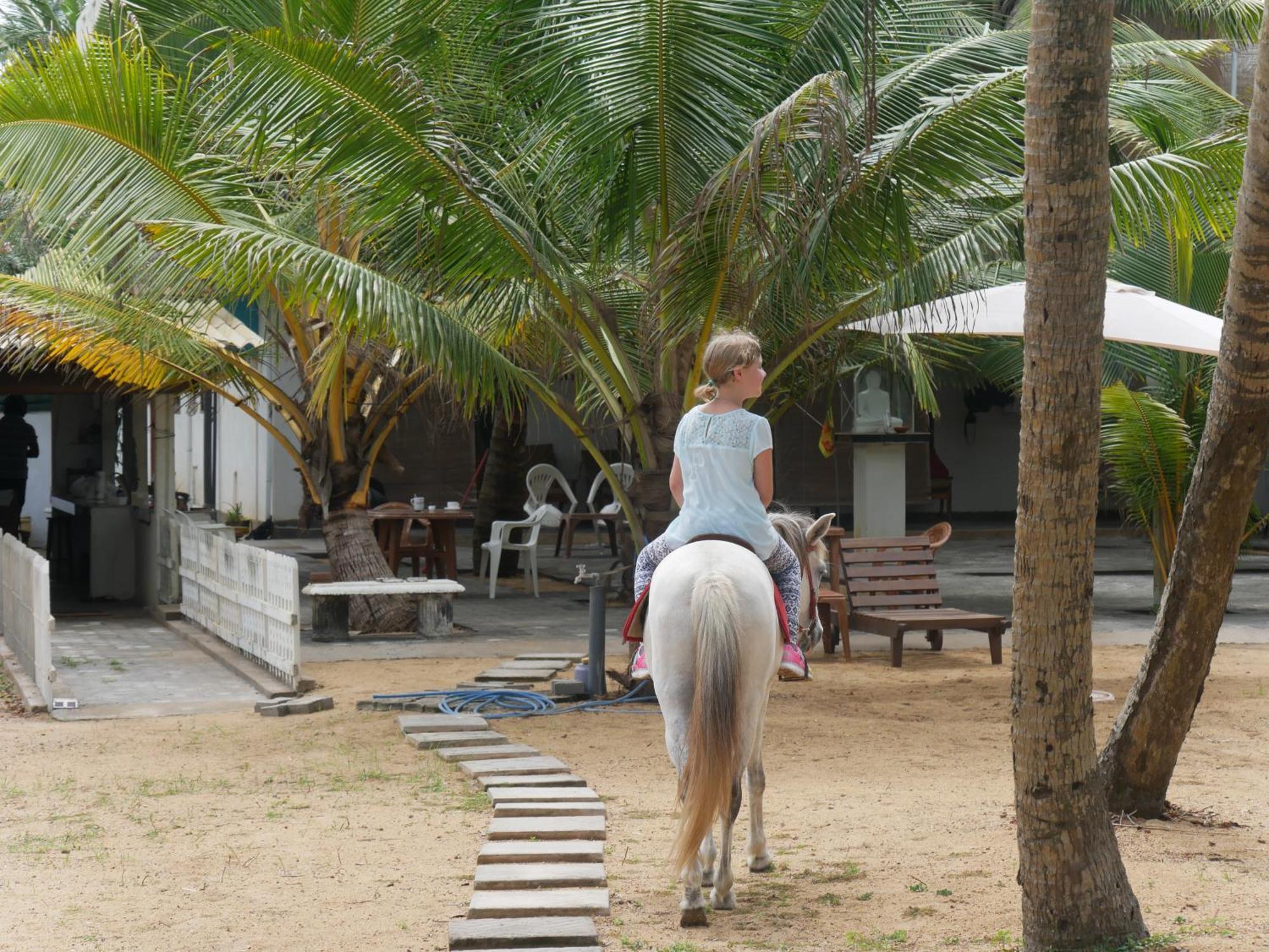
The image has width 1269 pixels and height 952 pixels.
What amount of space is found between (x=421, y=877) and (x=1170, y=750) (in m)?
2.96

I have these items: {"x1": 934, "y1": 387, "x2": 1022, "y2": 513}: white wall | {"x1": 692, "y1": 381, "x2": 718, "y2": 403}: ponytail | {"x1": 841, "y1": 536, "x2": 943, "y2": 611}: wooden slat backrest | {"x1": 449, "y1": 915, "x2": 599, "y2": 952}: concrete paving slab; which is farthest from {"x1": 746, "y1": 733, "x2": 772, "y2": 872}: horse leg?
{"x1": 934, "y1": 387, "x2": 1022, "y2": 513}: white wall

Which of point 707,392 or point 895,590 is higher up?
point 707,392

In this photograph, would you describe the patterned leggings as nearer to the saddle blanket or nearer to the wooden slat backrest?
the saddle blanket

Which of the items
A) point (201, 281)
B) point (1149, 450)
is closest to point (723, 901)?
point (201, 281)

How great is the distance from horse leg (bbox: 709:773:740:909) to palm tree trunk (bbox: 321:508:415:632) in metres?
7.67

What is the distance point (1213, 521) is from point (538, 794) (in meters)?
2.99

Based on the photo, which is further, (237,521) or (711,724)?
(237,521)

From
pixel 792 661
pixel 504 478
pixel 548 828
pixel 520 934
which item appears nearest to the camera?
pixel 520 934

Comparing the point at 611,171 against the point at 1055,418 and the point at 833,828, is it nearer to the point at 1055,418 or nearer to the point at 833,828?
the point at 833,828

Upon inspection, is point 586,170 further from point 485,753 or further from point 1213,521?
point 1213,521

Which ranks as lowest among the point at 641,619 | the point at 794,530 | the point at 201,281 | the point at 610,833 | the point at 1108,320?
the point at 610,833

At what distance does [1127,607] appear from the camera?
13.8m

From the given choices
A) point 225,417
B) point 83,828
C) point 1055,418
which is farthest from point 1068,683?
point 225,417

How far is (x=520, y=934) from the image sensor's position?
4.36 metres
